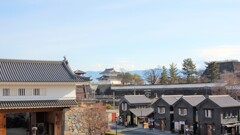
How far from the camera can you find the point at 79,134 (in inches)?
1191

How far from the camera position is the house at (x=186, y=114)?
124 feet

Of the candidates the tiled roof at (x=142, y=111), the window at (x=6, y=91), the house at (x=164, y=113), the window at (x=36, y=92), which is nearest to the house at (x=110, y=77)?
the tiled roof at (x=142, y=111)

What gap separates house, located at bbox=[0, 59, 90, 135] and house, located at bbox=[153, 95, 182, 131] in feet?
54.9

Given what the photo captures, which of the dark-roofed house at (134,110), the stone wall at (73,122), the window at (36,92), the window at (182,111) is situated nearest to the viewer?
Result: the window at (36,92)

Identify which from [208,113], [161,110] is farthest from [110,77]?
[208,113]

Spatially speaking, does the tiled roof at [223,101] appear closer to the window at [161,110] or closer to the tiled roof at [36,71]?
the window at [161,110]

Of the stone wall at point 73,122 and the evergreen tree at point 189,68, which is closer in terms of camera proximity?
the stone wall at point 73,122

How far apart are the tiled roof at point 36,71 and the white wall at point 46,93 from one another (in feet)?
Answer: 2.40

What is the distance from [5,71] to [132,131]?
66.9 ft

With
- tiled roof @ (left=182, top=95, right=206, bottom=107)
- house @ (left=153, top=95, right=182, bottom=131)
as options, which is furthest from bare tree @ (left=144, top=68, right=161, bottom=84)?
tiled roof @ (left=182, top=95, right=206, bottom=107)

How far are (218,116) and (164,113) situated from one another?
9280mm

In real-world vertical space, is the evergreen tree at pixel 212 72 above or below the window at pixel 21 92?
above

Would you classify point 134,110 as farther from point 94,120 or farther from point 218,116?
point 94,120

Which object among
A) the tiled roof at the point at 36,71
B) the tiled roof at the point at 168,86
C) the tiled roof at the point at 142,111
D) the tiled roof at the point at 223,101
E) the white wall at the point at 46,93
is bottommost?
the tiled roof at the point at 142,111
